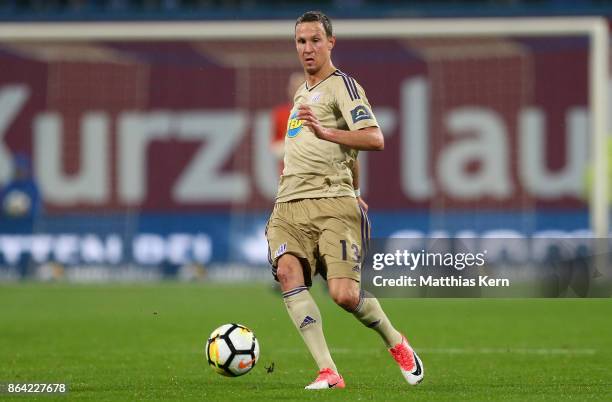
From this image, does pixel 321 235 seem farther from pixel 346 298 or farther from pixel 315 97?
pixel 315 97

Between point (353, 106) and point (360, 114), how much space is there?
0.21 ft

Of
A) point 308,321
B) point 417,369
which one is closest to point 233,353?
point 308,321

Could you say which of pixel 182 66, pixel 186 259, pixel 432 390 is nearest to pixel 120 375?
pixel 432 390

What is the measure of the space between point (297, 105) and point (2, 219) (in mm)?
18173

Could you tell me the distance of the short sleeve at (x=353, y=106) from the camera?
6645 mm

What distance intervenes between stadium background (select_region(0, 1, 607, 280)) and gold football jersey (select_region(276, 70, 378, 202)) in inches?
612

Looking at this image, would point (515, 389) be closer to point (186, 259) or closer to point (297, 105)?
point (297, 105)

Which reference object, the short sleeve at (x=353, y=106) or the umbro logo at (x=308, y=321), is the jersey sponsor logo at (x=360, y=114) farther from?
the umbro logo at (x=308, y=321)

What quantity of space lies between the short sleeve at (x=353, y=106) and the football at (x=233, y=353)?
1.27 m

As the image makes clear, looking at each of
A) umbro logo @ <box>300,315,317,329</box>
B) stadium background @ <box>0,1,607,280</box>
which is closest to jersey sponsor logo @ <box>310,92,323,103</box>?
umbro logo @ <box>300,315,317,329</box>

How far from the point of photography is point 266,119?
80.9 ft

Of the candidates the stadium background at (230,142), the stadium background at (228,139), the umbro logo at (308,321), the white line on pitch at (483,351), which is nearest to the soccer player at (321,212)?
the umbro logo at (308,321)

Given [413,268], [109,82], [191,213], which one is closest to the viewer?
[413,268]

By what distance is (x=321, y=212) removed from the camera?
679cm
